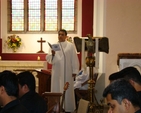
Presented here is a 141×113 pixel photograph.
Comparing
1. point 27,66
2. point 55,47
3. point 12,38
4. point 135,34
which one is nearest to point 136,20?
point 135,34

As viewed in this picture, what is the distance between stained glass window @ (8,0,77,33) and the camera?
13.5m

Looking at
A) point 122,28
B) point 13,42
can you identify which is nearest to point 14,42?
point 13,42

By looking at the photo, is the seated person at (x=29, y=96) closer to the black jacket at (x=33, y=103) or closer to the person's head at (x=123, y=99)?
the black jacket at (x=33, y=103)

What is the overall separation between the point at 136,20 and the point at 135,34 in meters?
0.31

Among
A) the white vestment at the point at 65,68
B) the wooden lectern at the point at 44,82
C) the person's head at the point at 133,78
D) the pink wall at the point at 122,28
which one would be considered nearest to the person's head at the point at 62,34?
the white vestment at the point at 65,68

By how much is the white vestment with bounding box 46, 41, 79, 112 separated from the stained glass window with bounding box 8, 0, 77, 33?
5292mm

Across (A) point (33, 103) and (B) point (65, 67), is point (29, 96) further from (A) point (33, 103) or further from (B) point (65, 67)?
(B) point (65, 67)

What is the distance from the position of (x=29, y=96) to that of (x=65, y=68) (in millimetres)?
4453

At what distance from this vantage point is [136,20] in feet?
25.2

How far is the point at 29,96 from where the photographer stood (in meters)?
3.70

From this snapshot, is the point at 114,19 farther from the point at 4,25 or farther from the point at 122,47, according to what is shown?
the point at 4,25

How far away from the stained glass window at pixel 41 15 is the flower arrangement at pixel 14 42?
53cm

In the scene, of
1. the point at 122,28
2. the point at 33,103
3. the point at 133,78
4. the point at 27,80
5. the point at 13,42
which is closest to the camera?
the point at 133,78

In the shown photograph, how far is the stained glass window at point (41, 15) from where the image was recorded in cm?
1351
